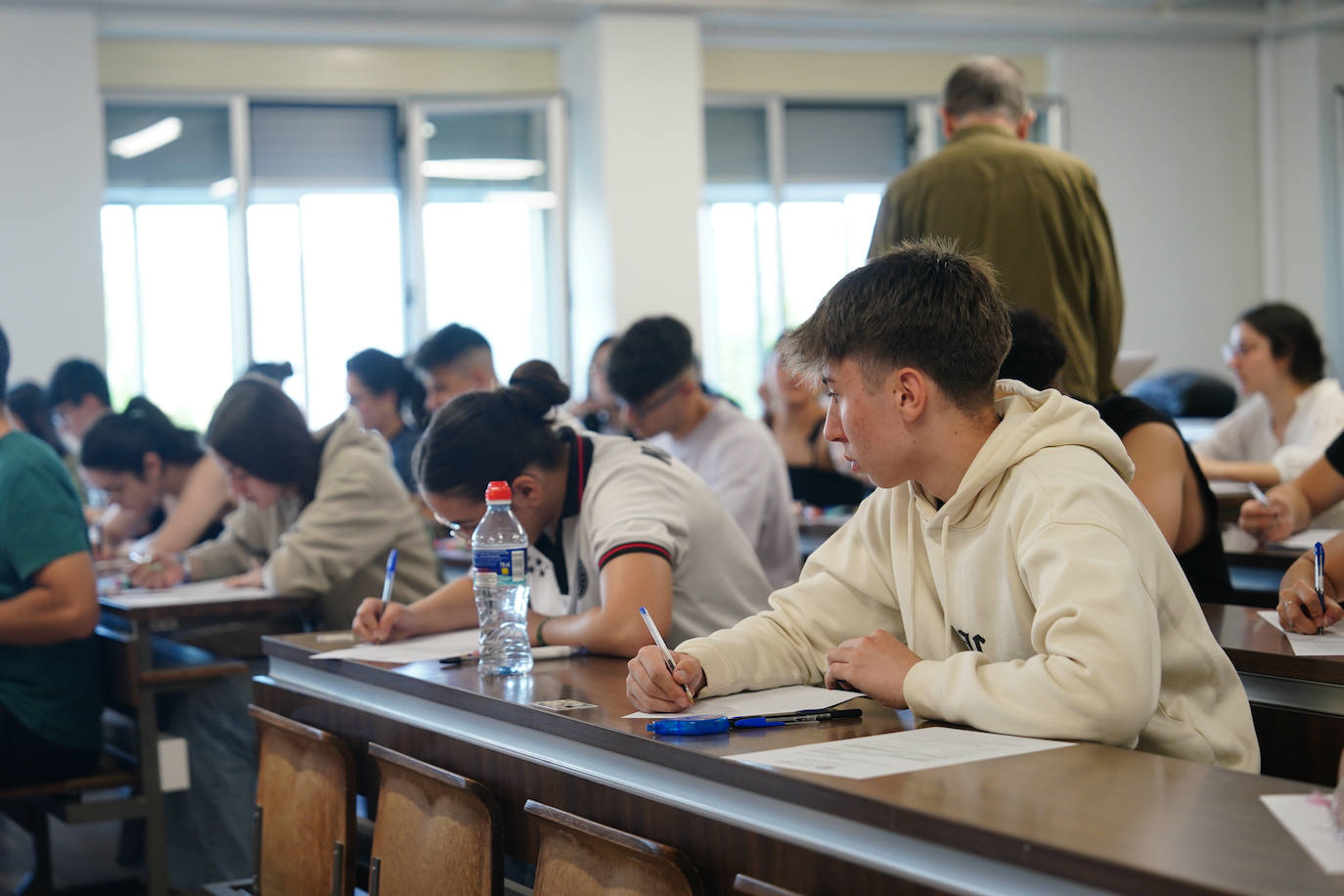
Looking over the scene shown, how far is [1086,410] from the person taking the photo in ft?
4.81

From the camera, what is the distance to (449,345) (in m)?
3.96

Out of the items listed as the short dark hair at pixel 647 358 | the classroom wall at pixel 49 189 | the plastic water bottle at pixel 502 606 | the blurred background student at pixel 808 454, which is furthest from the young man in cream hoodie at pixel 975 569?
the classroom wall at pixel 49 189

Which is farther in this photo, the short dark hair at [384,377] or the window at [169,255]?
the window at [169,255]

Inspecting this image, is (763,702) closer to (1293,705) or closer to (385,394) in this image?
(1293,705)

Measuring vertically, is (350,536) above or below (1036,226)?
below

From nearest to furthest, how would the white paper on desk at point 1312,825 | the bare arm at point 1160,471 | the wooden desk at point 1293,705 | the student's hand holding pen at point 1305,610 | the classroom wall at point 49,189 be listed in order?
the white paper on desk at point 1312,825 → the wooden desk at point 1293,705 → the student's hand holding pen at point 1305,610 → the bare arm at point 1160,471 → the classroom wall at point 49,189

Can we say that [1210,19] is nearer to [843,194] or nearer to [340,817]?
[843,194]

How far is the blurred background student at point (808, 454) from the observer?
518cm

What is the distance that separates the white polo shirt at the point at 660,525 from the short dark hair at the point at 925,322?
27.8 inches

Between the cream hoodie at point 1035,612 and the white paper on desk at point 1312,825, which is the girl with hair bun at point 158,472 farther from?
the white paper on desk at point 1312,825

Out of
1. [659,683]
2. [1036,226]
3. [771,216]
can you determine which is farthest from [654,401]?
[771,216]

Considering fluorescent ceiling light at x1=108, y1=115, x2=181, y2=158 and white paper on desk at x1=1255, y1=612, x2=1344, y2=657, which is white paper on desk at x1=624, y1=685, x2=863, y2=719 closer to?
white paper on desk at x1=1255, y1=612, x2=1344, y2=657

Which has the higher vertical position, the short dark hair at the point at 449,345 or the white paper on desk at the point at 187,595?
the short dark hair at the point at 449,345

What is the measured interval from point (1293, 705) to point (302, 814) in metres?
1.41
